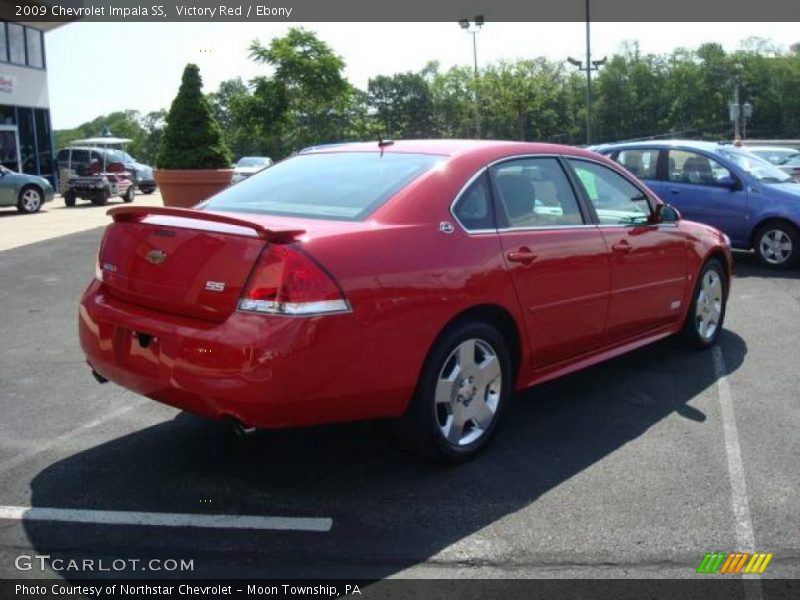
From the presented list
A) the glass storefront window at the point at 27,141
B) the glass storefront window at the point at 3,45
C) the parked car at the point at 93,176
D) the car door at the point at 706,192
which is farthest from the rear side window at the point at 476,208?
the glass storefront window at the point at 27,141

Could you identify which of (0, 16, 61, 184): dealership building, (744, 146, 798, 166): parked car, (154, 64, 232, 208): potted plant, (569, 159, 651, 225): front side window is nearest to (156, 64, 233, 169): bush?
(154, 64, 232, 208): potted plant

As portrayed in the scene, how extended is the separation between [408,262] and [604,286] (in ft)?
5.51

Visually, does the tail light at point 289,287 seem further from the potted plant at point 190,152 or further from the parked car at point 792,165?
the parked car at point 792,165

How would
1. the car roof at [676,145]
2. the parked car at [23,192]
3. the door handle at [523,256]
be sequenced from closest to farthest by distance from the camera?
1. the door handle at [523,256]
2. the car roof at [676,145]
3. the parked car at [23,192]

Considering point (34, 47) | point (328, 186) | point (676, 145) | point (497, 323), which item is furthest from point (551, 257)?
point (34, 47)

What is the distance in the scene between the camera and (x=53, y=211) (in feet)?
75.6

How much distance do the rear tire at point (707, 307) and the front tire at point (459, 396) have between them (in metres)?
2.35

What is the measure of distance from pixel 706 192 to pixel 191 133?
732cm

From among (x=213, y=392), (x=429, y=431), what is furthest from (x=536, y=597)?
(x=213, y=392)

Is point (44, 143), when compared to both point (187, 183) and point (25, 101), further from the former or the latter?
point (187, 183)

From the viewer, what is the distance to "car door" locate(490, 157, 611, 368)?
14.6 ft

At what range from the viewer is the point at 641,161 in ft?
38.1

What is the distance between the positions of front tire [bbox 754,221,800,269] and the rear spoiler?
8.63m
